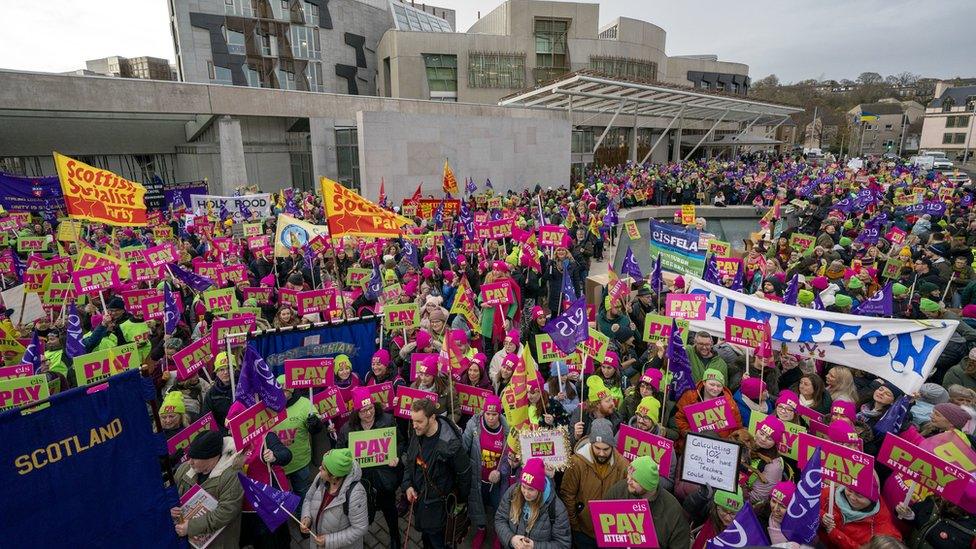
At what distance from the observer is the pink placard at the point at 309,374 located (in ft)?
16.9

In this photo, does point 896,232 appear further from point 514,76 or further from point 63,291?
point 514,76

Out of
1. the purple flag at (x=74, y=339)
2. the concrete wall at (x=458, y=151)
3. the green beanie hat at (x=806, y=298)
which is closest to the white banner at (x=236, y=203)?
the concrete wall at (x=458, y=151)

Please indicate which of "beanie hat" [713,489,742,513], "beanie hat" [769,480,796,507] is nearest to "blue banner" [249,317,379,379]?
"beanie hat" [713,489,742,513]

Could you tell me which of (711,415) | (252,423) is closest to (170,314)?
(252,423)

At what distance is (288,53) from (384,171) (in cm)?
2677

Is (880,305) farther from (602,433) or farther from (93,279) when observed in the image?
(93,279)

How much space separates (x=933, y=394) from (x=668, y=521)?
3.30 metres

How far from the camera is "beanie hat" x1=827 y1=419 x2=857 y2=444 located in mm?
3881

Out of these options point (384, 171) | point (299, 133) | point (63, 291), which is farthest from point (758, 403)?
point (299, 133)

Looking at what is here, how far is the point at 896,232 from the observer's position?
10820 mm

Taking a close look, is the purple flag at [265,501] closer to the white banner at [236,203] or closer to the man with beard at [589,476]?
the man with beard at [589,476]

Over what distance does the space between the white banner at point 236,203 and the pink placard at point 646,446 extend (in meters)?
16.4

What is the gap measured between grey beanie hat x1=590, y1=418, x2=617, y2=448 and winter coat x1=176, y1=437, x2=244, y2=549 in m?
2.78

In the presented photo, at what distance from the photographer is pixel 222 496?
12.6 feet
